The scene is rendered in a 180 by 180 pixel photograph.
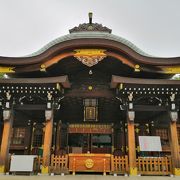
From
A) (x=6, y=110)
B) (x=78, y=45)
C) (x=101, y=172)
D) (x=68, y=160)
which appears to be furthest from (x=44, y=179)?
(x=78, y=45)

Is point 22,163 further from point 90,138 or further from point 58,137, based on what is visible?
point 90,138

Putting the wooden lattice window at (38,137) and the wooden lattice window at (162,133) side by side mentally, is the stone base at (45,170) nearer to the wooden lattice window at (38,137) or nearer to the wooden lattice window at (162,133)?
the wooden lattice window at (38,137)

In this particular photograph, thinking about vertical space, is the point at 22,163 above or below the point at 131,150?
below

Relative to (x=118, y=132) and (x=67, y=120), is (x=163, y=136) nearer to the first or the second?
(x=118, y=132)

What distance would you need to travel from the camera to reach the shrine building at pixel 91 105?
966cm

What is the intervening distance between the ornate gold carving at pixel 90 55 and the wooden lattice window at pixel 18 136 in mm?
6828

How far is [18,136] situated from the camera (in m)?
14.0

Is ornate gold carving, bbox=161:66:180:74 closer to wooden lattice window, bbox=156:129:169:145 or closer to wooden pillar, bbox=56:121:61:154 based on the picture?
wooden lattice window, bbox=156:129:169:145

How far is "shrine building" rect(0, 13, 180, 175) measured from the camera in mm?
9664

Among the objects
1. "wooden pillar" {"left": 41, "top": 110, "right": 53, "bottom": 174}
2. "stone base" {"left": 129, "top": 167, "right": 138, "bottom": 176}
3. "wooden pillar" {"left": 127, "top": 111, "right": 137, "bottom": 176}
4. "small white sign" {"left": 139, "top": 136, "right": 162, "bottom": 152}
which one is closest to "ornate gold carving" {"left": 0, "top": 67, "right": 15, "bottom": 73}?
"wooden pillar" {"left": 41, "top": 110, "right": 53, "bottom": 174}

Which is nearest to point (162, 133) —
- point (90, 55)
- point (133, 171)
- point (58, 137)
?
point (133, 171)

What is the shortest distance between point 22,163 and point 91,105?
4692 millimetres

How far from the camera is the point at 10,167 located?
9406 millimetres

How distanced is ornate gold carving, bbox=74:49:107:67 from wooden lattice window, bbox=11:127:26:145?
6.83 m
